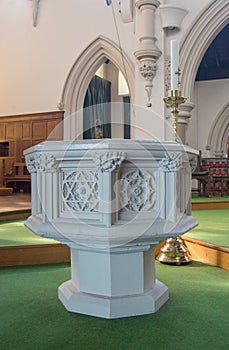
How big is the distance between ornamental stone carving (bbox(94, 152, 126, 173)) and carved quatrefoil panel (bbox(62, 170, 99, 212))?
0.32ft

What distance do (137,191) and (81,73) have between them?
744 centimetres

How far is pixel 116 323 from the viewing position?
167 centimetres

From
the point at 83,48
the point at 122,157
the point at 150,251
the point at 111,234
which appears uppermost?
the point at 83,48

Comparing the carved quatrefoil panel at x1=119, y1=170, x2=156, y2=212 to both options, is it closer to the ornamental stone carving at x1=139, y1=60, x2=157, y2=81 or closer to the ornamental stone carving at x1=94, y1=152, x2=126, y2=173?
the ornamental stone carving at x1=94, y1=152, x2=126, y2=173

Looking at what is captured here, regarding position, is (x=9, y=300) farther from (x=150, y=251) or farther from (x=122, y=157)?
(x=122, y=157)

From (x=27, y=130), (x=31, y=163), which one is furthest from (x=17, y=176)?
(x=31, y=163)

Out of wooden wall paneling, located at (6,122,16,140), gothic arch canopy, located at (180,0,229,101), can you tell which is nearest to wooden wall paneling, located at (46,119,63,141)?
wooden wall paneling, located at (6,122,16,140)

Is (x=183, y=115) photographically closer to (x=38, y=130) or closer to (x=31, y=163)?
(x=38, y=130)

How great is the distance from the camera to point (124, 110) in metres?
12.3

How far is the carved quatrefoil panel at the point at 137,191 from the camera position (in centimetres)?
167

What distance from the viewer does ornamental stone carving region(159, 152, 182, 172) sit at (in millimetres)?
1692

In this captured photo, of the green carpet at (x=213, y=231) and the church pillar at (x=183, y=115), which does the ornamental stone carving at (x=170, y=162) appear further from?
the church pillar at (x=183, y=115)

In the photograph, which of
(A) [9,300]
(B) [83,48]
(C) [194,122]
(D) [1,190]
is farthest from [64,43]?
(A) [9,300]

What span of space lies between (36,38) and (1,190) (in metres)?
3.72
